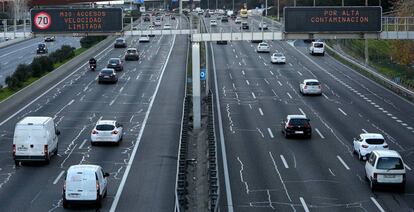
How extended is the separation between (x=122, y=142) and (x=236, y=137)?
6.42 meters

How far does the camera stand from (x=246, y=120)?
167 feet

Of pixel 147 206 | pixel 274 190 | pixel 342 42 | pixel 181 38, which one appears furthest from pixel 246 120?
pixel 181 38

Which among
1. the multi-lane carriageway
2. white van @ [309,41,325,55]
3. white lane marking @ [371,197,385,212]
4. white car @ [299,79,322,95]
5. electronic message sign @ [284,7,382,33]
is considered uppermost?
electronic message sign @ [284,7,382,33]

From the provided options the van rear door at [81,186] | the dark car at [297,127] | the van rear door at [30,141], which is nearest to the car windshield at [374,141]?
the dark car at [297,127]

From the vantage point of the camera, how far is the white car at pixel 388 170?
104 feet

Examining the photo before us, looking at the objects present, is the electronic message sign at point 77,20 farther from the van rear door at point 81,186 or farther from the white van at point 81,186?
the van rear door at point 81,186

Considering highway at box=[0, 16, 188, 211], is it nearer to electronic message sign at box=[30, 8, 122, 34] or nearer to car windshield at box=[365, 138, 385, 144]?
electronic message sign at box=[30, 8, 122, 34]

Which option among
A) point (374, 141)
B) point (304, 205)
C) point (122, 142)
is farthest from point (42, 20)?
point (304, 205)

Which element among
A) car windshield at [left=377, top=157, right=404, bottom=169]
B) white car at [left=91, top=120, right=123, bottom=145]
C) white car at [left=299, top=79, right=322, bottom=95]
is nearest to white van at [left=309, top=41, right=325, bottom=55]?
white car at [left=299, top=79, right=322, bottom=95]

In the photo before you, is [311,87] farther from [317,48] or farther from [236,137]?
[317,48]

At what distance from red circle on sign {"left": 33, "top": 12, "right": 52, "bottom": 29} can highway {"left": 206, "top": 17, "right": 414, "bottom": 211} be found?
39.6ft

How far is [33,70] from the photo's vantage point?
70.7m

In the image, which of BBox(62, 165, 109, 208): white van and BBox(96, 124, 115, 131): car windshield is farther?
BBox(96, 124, 115, 131): car windshield

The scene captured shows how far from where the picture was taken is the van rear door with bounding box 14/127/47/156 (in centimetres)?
3616
